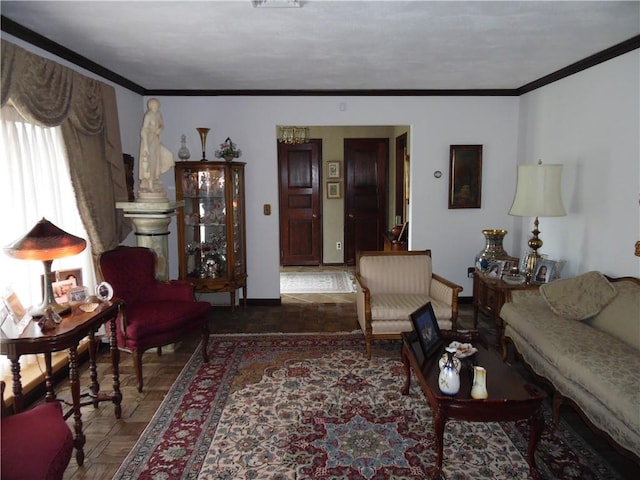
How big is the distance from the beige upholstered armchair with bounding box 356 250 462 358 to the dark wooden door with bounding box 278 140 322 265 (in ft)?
12.3

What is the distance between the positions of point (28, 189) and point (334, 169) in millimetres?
5314

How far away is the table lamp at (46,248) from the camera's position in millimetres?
2566

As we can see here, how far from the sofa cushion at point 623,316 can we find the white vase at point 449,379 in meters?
1.32

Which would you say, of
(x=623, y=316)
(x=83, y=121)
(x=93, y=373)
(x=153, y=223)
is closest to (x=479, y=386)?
(x=623, y=316)

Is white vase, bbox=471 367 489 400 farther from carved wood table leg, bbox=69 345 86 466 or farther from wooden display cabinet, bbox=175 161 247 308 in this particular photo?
wooden display cabinet, bbox=175 161 247 308

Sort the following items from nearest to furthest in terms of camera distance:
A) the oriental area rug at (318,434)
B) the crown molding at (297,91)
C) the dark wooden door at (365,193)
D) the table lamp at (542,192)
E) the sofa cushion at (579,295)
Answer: the oriental area rug at (318,434) → the crown molding at (297,91) → the sofa cushion at (579,295) → the table lamp at (542,192) → the dark wooden door at (365,193)

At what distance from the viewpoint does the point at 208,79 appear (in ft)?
15.5

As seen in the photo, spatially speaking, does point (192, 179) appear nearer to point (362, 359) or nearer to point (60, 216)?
point (60, 216)

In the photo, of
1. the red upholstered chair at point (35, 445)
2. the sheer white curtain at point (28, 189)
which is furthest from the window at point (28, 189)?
the red upholstered chair at point (35, 445)

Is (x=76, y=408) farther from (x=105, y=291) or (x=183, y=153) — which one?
(x=183, y=153)

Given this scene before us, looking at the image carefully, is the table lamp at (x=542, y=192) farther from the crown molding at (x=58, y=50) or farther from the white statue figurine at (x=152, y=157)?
the crown molding at (x=58, y=50)

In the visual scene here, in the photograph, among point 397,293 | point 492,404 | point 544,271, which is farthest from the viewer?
point 397,293

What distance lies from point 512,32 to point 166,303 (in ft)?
10.6

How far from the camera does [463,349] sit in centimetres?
294
